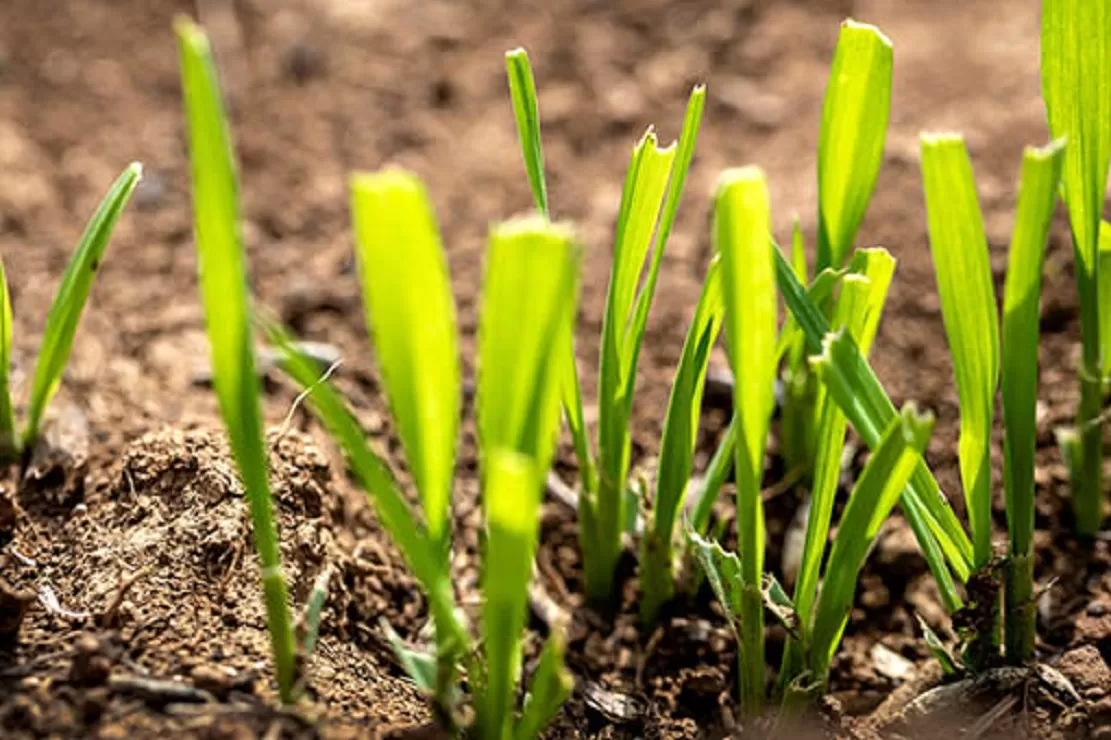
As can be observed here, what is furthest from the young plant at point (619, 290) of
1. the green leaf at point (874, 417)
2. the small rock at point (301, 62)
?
the small rock at point (301, 62)

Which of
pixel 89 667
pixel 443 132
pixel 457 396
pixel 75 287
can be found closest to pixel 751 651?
pixel 457 396

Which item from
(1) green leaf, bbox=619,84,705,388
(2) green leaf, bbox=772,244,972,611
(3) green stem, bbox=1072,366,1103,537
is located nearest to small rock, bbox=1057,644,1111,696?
(2) green leaf, bbox=772,244,972,611

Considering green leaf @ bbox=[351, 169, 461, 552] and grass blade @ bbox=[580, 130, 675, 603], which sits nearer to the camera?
green leaf @ bbox=[351, 169, 461, 552]

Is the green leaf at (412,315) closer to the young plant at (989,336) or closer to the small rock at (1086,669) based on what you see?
the young plant at (989,336)

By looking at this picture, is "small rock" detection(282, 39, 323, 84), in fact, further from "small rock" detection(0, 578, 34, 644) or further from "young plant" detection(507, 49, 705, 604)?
"small rock" detection(0, 578, 34, 644)

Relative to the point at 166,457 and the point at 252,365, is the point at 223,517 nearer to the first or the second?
the point at 166,457

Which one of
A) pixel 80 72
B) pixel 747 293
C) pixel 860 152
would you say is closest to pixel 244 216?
pixel 80 72
